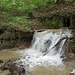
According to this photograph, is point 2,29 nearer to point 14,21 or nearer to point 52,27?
point 14,21

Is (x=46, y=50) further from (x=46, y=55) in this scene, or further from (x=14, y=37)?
(x=14, y=37)

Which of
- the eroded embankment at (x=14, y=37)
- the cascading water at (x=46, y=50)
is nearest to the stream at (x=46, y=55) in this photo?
the cascading water at (x=46, y=50)

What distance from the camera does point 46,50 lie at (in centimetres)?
1252

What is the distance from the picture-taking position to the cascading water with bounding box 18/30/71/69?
1049 cm

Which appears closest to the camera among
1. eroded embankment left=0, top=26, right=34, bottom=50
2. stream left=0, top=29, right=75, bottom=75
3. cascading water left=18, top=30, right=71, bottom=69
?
stream left=0, top=29, right=75, bottom=75

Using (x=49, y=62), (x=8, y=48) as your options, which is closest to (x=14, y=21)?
(x=8, y=48)

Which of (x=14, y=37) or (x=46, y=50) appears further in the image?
(x=14, y=37)

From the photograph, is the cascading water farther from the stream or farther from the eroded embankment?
the eroded embankment

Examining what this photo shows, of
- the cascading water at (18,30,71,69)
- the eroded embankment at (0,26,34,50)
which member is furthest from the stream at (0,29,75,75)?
the eroded embankment at (0,26,34,50)

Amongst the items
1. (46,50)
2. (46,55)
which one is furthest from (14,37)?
(46,55)

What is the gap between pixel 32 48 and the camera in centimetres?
1339

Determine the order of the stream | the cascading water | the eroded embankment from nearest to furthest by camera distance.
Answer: the stream, the cascading water, the eroded embankment

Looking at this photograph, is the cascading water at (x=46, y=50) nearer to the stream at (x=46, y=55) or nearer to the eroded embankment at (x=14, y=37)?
the stream at (x=46, y=55)

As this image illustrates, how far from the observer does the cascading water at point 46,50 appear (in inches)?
413
